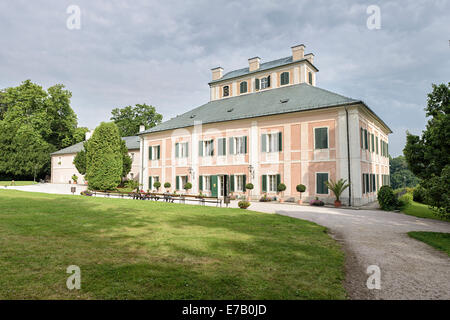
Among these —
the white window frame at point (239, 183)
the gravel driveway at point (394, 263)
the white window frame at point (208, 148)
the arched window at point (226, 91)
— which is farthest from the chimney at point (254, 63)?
the gravel driveway at point (394, 263)

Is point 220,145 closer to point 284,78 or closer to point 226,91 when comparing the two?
point 226,91

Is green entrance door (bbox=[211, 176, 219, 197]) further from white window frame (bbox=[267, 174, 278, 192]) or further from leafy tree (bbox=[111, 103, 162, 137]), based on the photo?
leafy tree (bbox=[111, 103, 162, 137])

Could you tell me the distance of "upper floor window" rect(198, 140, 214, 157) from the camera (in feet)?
82.2

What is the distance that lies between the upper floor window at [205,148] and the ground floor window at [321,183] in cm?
956

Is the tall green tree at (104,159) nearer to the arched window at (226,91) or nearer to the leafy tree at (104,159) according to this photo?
the leafy tree at (104,159)

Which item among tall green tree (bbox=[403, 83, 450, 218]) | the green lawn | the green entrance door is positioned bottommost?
the green lawn

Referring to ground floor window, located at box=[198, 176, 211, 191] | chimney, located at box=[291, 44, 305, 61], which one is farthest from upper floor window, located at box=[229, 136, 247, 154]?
chimney, located at box=[291, 44, 305, 61]

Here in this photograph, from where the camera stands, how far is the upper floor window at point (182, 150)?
26487 millimetres

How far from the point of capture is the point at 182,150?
26.9m

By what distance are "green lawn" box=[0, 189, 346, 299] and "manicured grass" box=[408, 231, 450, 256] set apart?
266cm
